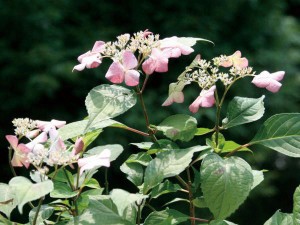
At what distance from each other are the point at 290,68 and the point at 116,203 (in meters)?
5.26

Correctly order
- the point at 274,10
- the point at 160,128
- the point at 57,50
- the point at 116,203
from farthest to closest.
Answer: the point at 274,10
the point at 57,50
the point at 160,128
the point at 116,203

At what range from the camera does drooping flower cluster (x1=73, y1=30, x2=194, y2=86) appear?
0.77 meters

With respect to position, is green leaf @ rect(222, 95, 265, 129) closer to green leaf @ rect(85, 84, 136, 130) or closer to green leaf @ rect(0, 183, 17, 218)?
green leaf @ rect(85, 84, 136, 130)

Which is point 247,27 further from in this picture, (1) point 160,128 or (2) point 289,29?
(1) point 160,128

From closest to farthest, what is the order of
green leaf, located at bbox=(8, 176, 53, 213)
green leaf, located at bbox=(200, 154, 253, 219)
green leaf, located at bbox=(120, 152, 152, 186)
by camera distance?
green leaf, located at bbox=(8, 176, 53, 213) < green leaf, located at bbox=(200, 154, 253, 219) < green leaf, located at bbox=(120, 152, 152, 186)

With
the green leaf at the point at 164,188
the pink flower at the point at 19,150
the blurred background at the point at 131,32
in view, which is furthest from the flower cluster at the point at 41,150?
the blurred background at the point at 131,32

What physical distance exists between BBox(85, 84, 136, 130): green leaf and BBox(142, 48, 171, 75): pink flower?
43 mm

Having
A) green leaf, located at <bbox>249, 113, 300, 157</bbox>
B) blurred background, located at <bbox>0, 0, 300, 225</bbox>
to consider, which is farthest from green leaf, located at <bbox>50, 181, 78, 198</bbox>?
blurred background, located at <bbox>0, 0, 300, 225</bbox>

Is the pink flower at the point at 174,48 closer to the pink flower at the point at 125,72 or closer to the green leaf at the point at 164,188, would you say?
the pink flower at the point at 125,72

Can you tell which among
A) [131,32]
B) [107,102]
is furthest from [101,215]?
[131,32]

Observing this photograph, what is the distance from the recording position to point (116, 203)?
0.72 metres

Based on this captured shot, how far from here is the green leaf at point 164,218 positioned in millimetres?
792

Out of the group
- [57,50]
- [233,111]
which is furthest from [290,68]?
[233,111]

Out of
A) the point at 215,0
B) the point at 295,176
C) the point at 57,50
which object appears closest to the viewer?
the point at 57,50
